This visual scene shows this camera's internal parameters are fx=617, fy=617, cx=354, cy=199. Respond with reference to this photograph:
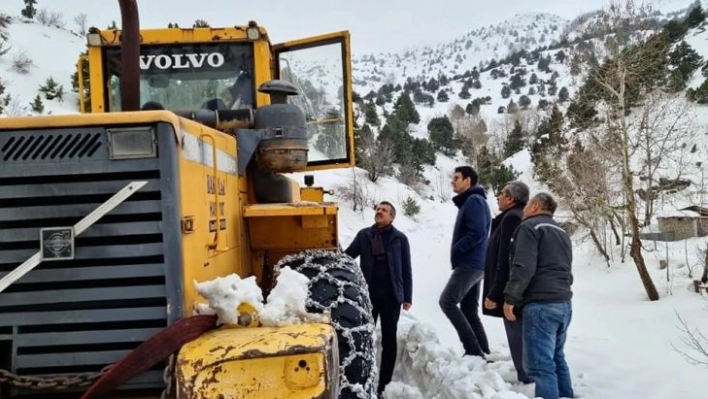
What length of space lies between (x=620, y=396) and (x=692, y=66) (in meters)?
33.6

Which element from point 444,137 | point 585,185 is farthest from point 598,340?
point 444,137

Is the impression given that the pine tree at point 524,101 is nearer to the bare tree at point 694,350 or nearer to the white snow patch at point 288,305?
the bare tree at point 694,350

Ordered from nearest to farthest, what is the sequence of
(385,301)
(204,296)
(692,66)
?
(204,296), (385,301), (692,66)

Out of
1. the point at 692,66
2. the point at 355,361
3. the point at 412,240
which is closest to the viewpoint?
the point at 355,361

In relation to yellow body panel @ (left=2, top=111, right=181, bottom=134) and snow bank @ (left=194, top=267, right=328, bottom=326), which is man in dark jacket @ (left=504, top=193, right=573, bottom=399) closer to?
snow bank @ (left=194, top=267, right=328, bottom=326)

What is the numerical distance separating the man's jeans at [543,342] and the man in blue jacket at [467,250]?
3.76ft

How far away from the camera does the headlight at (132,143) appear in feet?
7.45

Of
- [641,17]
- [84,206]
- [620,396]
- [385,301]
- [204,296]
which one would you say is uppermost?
[641,17]

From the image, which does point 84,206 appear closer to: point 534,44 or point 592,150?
point 592,150

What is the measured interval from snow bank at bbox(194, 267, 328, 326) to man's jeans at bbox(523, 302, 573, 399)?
2.45 metres

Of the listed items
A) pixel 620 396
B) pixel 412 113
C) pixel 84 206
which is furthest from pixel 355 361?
pixel 412 113

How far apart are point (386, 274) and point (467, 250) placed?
833mm

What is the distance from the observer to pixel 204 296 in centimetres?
233

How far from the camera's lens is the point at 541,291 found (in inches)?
173
